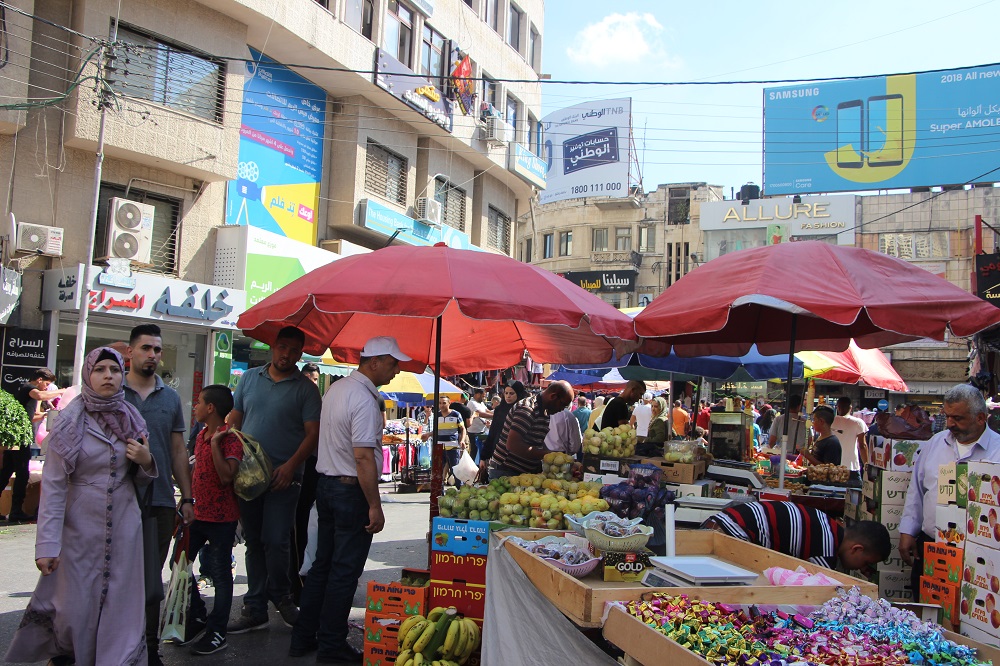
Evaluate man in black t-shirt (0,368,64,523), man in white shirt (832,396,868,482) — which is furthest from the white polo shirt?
man in white shirt (832,396,868,482)

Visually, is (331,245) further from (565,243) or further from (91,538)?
(565,243)

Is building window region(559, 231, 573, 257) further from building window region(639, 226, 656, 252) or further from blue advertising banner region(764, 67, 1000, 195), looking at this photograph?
blue advertising banner region(764, 67, 1000, 195)

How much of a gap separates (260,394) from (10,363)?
9.46m

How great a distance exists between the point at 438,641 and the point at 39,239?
38.2 ft

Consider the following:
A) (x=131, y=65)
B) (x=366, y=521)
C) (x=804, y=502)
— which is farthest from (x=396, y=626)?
(x=131, y=65)

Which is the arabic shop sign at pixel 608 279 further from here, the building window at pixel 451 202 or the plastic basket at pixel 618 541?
the plastic basket at pixel 618 541

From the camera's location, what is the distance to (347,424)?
16.5ft

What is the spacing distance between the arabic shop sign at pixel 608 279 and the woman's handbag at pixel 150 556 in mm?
42325

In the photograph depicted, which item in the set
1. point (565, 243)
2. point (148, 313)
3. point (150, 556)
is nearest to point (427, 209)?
point (148, 313)

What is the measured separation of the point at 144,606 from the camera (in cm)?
419

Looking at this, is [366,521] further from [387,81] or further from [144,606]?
[387,81]

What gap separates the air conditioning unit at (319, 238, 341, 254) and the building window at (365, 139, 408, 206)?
194cm

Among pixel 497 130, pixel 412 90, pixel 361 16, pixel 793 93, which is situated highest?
pixel 793 93

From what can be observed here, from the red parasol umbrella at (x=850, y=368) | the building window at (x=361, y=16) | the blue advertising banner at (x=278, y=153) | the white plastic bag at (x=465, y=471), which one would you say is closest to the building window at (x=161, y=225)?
the blue advertising banner at (x=278, y=153)
